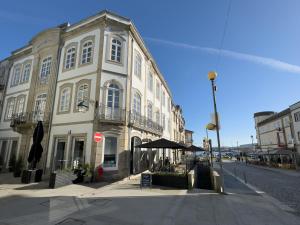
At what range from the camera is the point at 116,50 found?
15.0m

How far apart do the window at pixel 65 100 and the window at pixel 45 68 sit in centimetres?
321

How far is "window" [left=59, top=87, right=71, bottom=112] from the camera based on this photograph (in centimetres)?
1473

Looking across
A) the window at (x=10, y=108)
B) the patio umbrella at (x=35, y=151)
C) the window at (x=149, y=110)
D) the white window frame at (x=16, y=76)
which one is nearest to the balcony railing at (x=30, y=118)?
the patio umbrella at (x=35, y=151)

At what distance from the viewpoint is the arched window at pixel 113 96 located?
1383 cm

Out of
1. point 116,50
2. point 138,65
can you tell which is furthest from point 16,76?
point 138,65

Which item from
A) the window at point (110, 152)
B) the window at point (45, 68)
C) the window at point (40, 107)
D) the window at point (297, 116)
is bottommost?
the window at point (110, 152)

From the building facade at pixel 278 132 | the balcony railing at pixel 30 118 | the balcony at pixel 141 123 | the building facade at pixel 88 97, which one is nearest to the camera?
the building facade at pixel 88 97

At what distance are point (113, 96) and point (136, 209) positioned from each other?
9230 millimetres

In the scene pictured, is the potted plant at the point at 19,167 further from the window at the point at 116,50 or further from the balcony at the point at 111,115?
the window at the point at 116,50

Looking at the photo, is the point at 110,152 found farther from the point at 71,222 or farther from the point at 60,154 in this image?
the point at 71,222

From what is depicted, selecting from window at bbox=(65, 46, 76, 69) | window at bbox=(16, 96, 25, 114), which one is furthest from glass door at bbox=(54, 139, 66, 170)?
window at bbox=(16, 96, 25, 114)

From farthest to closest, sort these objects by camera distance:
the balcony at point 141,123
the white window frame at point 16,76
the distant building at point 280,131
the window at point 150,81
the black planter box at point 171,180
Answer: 1. the distant building at point 280,131
2. the window at point 150,81
3. the white window frame at point 16,76
4. the balcony at point 141,123
5. the black planter box at point 171,180

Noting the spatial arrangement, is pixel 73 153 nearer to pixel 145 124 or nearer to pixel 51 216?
pixel 145 124

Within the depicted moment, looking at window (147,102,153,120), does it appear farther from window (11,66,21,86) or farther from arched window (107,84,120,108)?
window (11,66,21,86)
